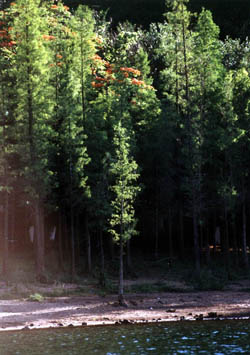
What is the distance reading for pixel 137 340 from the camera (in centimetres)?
2467

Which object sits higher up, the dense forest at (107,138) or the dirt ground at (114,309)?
the dense forest at (107,138)

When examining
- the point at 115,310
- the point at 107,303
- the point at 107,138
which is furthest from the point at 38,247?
the point at 107,138

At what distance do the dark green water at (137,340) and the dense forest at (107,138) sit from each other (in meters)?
7.73

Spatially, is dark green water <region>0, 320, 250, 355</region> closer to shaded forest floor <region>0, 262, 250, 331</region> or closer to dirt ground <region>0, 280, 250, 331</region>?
dirt ground <region>0, 280, 250, 331</region>

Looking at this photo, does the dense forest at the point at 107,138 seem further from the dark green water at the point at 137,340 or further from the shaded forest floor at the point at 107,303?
the dark green water at the point at 137,340

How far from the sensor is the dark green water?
22547 mm

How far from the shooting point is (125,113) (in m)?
44.0

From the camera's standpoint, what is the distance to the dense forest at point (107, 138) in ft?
126

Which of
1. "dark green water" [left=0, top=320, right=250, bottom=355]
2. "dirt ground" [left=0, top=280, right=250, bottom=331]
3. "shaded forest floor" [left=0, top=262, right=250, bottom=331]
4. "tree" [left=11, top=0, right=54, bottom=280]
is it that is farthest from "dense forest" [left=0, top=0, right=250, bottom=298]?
"dark green water" [left=0, top=320, right=250, bottom=355]

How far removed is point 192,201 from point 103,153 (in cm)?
793

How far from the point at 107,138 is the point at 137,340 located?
69.8 feet

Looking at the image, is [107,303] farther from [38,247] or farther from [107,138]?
[107,138]

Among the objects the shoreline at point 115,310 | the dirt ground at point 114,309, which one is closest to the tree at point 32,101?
the dirt ground at point 114,309

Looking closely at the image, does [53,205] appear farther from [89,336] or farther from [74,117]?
[89,336]
